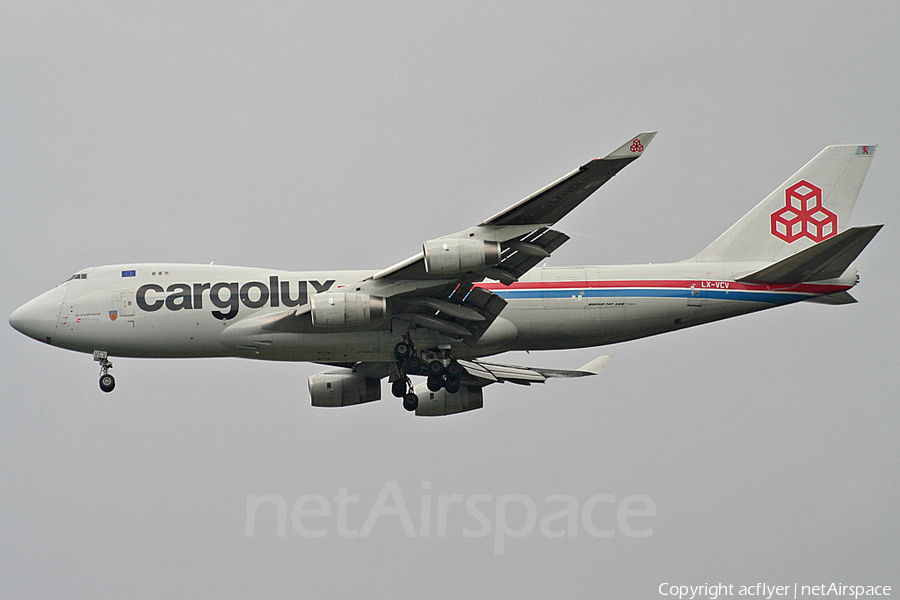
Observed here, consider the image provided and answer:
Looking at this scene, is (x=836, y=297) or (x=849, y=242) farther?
(x=836, y=297)

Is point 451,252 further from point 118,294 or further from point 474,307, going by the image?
point 118,294

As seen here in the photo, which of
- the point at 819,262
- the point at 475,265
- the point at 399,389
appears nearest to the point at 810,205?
the point at 819,262

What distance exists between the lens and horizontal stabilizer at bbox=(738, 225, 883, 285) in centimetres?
3394

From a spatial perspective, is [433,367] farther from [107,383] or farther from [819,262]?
[819,262]

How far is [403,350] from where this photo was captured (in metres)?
35.2

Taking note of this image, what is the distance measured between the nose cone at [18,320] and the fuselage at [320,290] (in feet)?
0.18

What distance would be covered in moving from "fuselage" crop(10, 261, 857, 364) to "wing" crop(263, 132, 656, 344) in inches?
34.6

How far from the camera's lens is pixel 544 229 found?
30.9m

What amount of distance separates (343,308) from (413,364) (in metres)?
3.67

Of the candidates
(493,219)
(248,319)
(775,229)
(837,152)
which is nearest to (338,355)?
(248,319)

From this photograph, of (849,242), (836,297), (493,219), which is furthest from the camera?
(836,297)

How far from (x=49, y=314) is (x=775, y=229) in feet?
78.4

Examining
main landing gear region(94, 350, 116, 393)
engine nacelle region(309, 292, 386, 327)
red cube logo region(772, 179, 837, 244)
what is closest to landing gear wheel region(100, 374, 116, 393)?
main landing gear region(94, 350, 116, 393)

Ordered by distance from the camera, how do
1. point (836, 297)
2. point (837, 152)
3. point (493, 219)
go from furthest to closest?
point (837, 152) < point (836, 297) < point (493, 219)
